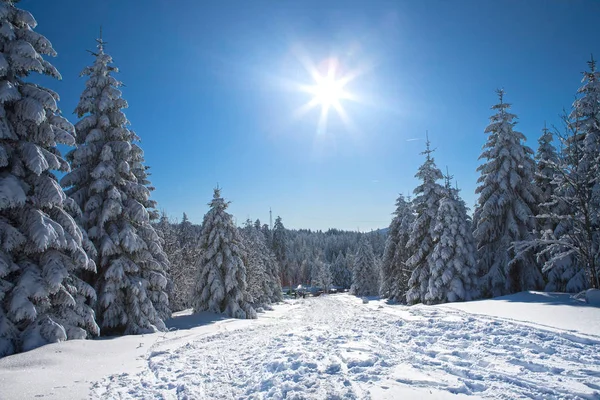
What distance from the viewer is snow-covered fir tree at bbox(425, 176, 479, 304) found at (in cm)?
2175

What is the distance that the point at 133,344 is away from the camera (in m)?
11.4

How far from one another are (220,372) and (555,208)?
22.2 m

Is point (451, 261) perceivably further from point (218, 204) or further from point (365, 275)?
point (365, 275)

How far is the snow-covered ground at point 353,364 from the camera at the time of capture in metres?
5.87

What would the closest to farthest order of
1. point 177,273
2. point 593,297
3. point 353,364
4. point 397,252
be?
point 353,364, point 593,297, point 177,273, point 397,252

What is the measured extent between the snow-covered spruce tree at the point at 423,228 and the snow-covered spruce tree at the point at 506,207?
3.33 m

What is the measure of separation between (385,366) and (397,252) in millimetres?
27054

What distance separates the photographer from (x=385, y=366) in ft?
23.3

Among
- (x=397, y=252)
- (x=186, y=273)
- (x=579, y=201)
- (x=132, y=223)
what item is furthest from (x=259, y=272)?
(x=579, y=201)

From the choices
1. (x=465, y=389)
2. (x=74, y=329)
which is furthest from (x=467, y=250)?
(x=74, y=329)

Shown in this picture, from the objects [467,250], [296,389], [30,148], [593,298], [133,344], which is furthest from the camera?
[467,250]

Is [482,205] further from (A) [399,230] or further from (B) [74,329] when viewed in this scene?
(B) [74,329]

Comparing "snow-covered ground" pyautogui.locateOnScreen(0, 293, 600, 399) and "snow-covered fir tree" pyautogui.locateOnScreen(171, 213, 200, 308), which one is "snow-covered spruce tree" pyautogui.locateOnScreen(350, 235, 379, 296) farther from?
"snow-covered ground" pyautogui.locateOnScreen(0, 293, 600, 399)

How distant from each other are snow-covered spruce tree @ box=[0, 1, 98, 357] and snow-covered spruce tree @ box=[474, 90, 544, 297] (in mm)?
22814
